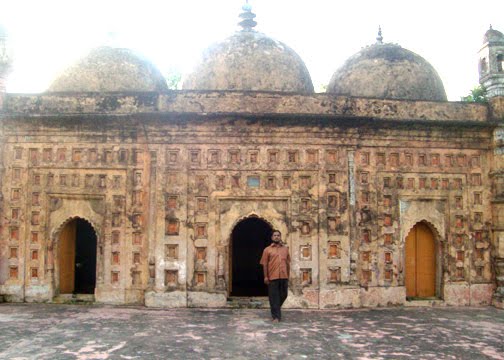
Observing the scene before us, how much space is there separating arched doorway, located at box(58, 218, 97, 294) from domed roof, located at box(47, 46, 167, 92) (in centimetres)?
293

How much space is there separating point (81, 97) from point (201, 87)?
247cm

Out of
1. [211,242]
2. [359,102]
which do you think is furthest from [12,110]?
[359,102]

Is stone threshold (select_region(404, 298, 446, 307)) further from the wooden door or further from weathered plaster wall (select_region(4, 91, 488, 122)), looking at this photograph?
the wooden door

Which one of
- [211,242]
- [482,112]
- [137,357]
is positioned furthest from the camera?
[482,112]

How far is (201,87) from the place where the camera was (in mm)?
10578

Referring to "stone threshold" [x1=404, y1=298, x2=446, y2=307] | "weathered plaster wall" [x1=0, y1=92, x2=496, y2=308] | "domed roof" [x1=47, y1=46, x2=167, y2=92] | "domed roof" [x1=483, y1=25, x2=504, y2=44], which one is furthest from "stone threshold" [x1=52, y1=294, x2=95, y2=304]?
Answer: "domed roof" [x1=483, y1=25, x2=504, y2=44]

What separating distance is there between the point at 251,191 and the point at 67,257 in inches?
159

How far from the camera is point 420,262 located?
9969mm

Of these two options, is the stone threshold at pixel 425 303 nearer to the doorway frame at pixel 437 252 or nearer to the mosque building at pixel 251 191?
the mosque building at pixel 251 191

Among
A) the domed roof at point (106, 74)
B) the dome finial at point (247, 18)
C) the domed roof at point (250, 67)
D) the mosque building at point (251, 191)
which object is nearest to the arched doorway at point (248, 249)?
the mosque building at point (251, 191)

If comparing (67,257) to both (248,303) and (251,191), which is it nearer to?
(248,303)

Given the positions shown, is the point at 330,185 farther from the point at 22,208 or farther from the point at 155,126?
the point at 22,208

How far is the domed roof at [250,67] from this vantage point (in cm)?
1037

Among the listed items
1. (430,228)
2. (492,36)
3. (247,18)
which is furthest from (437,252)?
(247,18)
